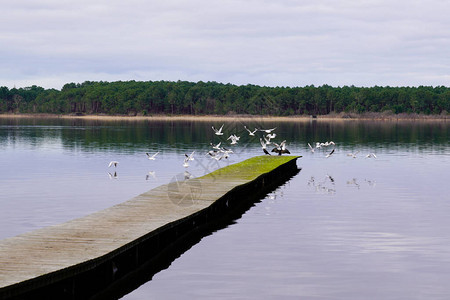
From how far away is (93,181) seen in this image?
120ft

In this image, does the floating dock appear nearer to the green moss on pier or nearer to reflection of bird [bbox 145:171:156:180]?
the green moss on pier

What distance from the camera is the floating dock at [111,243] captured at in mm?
12883

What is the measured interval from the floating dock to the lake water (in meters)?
0.71

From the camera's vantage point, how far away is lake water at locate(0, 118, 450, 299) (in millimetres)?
15531

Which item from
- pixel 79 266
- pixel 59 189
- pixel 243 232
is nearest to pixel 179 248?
pixel 243 232

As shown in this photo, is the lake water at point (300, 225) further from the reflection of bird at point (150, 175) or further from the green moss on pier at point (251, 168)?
the green moss on pier at point (251, 168)

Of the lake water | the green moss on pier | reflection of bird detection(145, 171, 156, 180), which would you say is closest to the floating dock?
the lake water

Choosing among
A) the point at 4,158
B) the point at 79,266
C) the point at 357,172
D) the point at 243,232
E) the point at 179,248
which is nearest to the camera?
the point at 79,266

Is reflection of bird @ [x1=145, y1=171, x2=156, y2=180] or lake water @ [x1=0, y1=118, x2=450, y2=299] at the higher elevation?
reflection of bird @ [x1=145, y1=171, x2=156, y2=180]

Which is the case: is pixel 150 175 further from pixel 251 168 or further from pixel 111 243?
pixel 111 243

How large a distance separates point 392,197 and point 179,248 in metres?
15.0

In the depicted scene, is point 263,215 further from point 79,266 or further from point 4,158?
point 4,158

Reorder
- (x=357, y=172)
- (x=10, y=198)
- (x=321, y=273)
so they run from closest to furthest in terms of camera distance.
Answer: (x=321, y=273)
(x=10, y=198)
(x=357, y=172)

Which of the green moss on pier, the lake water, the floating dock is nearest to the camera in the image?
the floating dock
